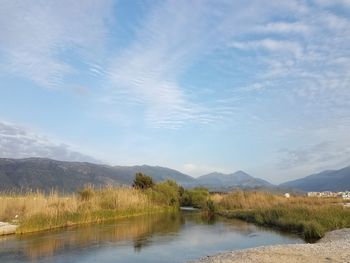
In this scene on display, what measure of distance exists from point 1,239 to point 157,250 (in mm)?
7438

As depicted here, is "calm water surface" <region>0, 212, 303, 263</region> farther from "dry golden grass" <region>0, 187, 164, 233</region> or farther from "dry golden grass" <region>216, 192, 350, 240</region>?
"dry golden grass" <region>0, 187, 164, 233</region>

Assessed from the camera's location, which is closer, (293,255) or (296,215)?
(293,255)

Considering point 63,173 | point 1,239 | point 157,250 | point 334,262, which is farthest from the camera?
point 63,173

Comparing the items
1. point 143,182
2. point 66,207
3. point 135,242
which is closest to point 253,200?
point 143,182

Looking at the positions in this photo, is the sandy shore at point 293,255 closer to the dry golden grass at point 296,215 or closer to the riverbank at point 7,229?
the dry golden grass at point 296,215

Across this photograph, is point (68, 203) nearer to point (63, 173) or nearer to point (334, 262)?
point (334, 262)

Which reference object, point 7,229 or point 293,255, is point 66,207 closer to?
point 7,229

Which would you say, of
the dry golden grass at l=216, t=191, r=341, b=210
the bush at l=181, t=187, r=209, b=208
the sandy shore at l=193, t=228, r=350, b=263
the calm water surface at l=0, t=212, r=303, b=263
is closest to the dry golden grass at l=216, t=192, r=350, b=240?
the dry golden grass at l=216, t=191, r=341, b=210

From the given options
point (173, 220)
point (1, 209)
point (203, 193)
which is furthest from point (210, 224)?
point (203, 193)

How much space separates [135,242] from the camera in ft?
69.8

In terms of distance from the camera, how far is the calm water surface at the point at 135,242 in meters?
17.5

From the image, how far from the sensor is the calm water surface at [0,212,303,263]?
1748 centimetres

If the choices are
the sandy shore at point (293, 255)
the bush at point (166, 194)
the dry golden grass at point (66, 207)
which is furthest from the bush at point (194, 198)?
the sandy shore at point (293, 255)

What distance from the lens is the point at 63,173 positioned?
140 metres
